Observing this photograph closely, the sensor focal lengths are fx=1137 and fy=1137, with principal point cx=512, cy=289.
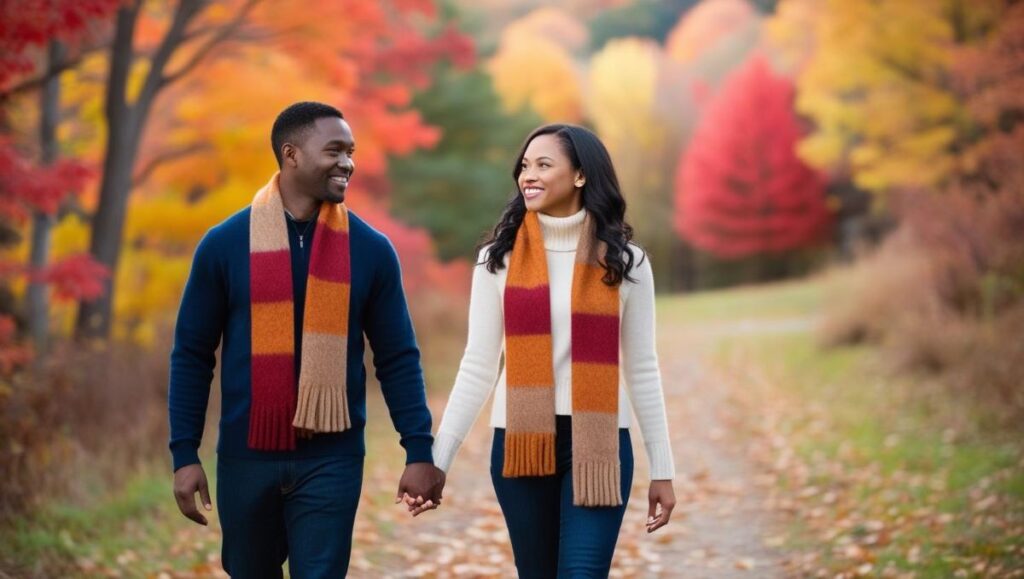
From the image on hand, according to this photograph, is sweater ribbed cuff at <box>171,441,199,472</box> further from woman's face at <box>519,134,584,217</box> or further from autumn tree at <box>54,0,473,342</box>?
autumn tree at <box>54,0,473,342</box>

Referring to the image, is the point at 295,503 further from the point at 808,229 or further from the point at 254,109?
the point at 808,229

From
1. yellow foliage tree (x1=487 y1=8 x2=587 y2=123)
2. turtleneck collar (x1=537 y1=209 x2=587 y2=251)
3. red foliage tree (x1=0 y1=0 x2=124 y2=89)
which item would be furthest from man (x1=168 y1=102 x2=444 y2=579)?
yellow foliage tree (x1=487 y1=8 x2=587 y2=123)

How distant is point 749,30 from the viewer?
46.3 m

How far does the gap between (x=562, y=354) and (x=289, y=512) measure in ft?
3.23

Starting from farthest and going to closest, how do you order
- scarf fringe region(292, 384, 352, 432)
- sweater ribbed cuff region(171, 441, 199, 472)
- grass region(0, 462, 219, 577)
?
grass region(0, 462, 219, 577)
sweater ribbed cuff region(171, 441, 199, 472)
scarf fringe region(292, 384, 352, 432)

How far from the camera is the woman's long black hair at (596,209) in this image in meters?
3.62

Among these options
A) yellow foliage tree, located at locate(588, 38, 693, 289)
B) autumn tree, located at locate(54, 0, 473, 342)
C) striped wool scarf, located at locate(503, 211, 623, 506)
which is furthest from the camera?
yellow foliage tree, located at locate(588, 38, 693, 289)

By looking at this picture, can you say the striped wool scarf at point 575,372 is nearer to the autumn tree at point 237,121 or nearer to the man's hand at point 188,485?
the man's hand at point 188,485

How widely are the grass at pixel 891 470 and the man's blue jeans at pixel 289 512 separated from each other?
352 centimetres

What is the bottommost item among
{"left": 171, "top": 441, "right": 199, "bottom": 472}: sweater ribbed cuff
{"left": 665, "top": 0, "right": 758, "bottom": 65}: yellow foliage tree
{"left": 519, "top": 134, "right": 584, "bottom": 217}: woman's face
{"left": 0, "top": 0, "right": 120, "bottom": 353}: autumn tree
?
{"left": 171, "top": 441, "right": 199, "bottom": 472}: sweater ribbed cuff

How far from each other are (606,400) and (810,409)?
8986 mm

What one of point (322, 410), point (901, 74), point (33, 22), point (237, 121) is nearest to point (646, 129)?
point (901, 74)

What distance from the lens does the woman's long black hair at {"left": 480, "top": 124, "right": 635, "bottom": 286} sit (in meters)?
3.62

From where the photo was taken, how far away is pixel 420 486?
11.7ft
